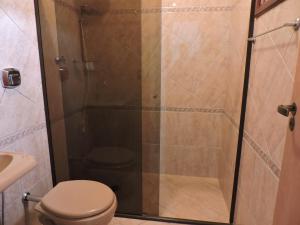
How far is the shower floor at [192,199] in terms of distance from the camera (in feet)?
6.31

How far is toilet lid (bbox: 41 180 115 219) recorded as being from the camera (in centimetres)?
125

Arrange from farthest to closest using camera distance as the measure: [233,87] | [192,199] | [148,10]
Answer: [192,199], [233,87], [148,10]

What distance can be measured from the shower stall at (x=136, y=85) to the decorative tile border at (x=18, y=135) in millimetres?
143

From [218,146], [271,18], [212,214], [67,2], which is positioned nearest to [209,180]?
[218,146]

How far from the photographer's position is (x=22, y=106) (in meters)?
1.49

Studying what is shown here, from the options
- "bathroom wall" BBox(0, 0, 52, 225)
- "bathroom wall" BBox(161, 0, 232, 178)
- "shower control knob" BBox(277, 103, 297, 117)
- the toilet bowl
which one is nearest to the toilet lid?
the toilet bowl

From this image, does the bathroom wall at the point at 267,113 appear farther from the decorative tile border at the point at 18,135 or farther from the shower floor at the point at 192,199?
the decorative tile border at the point at 18,135

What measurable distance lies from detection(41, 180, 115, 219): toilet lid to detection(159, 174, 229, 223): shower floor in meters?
0.76

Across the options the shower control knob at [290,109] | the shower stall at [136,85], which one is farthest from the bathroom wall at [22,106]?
the shower control knob at [290,109]

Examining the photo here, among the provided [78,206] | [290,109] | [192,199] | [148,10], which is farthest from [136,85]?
[192,199]

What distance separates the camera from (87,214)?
1.23 meters

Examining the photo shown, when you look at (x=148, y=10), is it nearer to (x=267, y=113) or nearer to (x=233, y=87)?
(x=233, y=87)

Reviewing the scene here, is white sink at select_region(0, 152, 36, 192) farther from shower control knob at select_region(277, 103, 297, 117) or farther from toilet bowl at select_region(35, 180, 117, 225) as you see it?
shower control knob at select_region(277, 103, 297, 117)

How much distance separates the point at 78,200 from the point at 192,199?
49.1 inches
